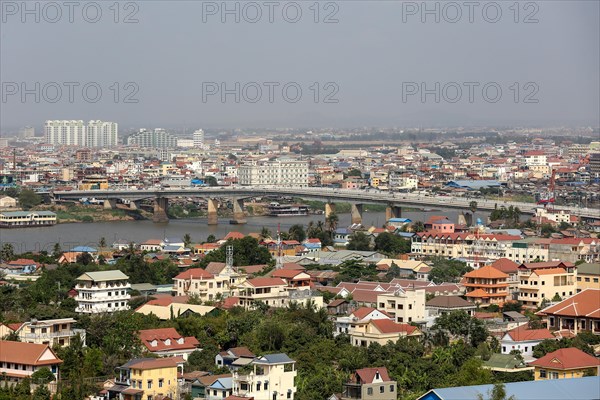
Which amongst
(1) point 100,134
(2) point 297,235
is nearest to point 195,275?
(2) point 297,235

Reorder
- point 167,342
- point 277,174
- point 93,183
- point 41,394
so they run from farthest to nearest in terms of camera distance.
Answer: point 277,174 < point 93,183 < point 167,342 < point 41,394

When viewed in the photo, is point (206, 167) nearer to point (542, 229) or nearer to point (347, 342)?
point (542, 229)

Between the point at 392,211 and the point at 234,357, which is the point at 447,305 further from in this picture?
the point at 392,211

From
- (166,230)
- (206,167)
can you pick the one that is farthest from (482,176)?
(166,230)

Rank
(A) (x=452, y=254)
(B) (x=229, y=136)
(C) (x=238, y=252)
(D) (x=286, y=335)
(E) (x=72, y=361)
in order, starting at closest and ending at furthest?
1. (E) (x=72, y=361)
2. (D) (x=286, y=335)
3. (C) (x=238, y=252)
4. (A) (x=452, y=254)
5. (B) (x=229, y=136)

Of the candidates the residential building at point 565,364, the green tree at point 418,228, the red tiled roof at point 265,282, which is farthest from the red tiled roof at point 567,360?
the green tree at point 418,228

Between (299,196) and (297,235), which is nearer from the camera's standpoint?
(297,235)

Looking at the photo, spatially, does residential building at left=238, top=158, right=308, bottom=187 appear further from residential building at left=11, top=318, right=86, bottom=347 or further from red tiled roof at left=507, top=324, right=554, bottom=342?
residential building at left=11, top=318, right=86, bottom=347

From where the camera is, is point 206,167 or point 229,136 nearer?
point 206,167
